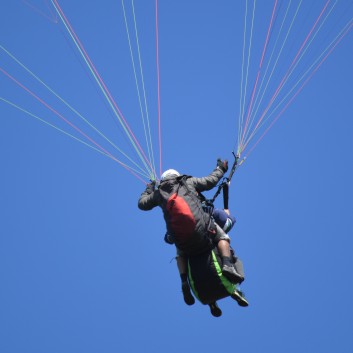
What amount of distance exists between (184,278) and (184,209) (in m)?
1.42

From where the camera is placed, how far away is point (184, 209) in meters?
9.03

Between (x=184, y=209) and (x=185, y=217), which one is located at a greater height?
(x=184, y=209)

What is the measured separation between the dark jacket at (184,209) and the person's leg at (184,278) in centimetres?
31

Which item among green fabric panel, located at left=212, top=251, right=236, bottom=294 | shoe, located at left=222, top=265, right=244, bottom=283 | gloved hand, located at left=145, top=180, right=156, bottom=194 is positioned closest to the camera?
shoe, located at left=222, top=265, right=244, bottom=283

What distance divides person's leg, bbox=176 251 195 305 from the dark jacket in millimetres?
313

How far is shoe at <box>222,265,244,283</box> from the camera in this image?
30.3 ft

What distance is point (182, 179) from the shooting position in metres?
9.61

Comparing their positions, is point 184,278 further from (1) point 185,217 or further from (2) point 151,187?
(2) point 151,187

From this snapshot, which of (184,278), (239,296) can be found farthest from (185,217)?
(239,296)

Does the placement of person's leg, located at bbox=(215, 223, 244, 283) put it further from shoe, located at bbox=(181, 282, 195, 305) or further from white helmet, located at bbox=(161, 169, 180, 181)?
white helmet, located at bbox=(161, 169, 180, 181)

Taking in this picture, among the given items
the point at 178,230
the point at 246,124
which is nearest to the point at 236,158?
the point at 246,124

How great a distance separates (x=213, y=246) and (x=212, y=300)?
93cm

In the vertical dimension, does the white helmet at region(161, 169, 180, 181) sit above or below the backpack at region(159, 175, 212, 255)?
above

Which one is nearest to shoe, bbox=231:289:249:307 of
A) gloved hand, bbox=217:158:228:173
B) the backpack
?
the backpack
